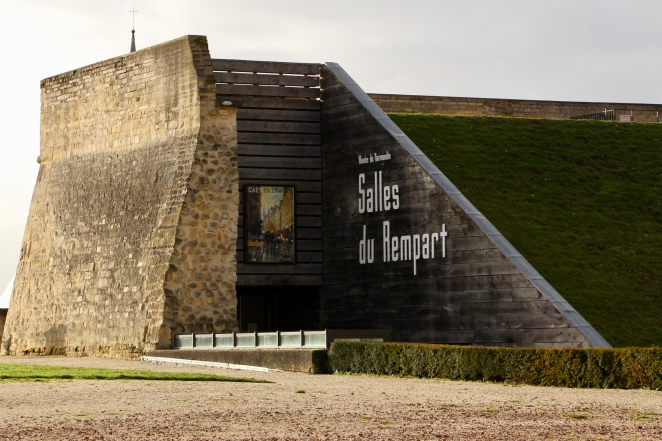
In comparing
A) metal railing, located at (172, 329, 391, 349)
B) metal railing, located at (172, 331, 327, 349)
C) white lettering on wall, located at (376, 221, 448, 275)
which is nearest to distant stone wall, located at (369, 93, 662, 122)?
white lettering on wall, located at (376, 221, 448, 275)

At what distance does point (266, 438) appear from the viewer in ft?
31.3

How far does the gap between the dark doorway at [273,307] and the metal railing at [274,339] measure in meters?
6.47

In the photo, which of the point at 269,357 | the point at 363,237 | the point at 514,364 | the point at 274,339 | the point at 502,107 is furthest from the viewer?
the point at 502,107

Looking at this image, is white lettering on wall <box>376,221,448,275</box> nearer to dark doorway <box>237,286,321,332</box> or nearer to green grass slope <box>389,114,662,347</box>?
dark doorway <box>237,286,321,332</box>

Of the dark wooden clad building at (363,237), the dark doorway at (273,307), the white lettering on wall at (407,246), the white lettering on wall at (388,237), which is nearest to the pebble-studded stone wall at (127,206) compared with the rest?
the dark wooden clad building at (363,237)

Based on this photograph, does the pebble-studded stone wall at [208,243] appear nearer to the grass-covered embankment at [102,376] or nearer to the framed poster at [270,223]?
the framed poster at [270,223]

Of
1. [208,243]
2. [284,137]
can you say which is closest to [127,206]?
[208,243]

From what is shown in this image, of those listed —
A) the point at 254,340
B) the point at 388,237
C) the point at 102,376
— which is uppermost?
the point at 388,237

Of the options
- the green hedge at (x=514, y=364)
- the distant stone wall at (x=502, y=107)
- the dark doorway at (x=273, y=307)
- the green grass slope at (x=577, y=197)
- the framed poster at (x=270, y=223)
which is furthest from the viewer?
the distant stone wall at (x=502, y=107)

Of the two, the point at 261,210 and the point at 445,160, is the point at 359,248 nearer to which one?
the point at 261,210

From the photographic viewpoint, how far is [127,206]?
24.6m

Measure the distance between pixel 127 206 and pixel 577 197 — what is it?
11765mm

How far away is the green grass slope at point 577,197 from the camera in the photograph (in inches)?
962

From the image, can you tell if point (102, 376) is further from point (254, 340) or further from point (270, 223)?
point (270, 223)
